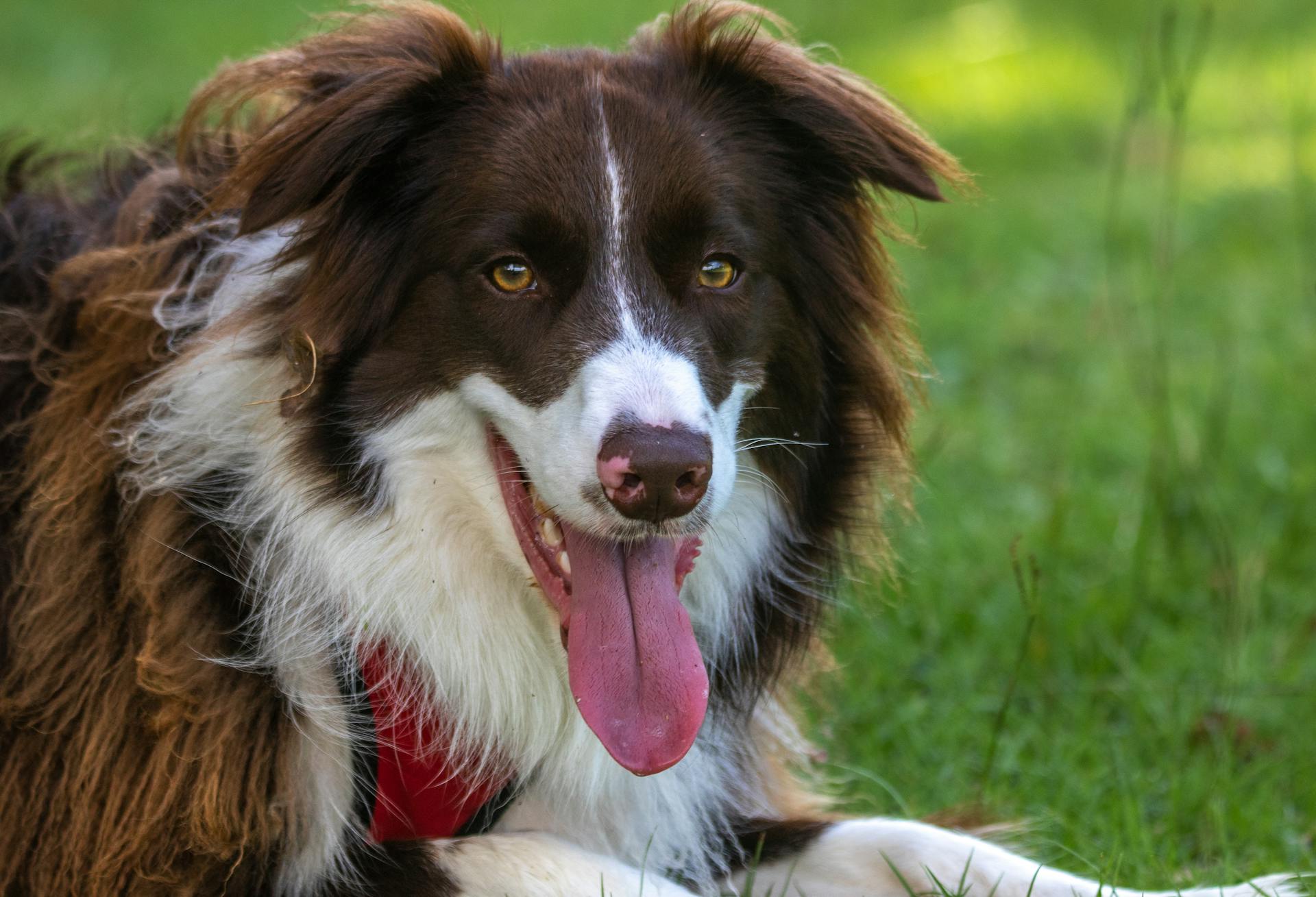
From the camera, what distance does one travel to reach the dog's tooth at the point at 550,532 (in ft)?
9.75

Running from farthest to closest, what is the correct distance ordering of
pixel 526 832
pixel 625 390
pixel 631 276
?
pixel 526 832 → pixel 631 276 → pixel 625 390

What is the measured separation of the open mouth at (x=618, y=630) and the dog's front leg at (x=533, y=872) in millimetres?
242

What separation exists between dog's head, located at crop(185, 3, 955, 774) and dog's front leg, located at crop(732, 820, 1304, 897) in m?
0.58

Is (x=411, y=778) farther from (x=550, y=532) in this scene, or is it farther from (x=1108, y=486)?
(x=1108, y=486)

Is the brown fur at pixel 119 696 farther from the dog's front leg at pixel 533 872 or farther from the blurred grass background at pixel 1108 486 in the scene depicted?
A: the blurred grass background at pixel 1108 486

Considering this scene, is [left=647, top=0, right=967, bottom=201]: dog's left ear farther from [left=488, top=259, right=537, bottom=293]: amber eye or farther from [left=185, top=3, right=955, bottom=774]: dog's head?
[left=488, top=259, right=537, bottom=293]: amber eye

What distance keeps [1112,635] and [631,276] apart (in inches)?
98.4

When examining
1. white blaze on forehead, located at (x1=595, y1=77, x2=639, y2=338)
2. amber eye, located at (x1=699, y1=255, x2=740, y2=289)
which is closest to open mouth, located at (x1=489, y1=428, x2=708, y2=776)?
white blaze on forehead, located at (x1=595, y1=77, x2=639, y2=338)

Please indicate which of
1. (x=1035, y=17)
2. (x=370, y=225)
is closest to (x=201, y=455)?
(x=370, y=225)

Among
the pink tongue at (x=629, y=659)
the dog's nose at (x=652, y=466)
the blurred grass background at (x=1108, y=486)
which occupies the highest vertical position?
the dog's nose at (x=652, y=466)

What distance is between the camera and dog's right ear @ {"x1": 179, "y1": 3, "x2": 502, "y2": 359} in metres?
2.90

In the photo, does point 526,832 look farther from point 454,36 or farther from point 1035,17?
point 1035,17

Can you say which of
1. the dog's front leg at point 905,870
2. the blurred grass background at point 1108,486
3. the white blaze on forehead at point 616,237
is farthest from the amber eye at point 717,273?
the dog's front leg at point 905,870

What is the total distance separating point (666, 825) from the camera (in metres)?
3.35
